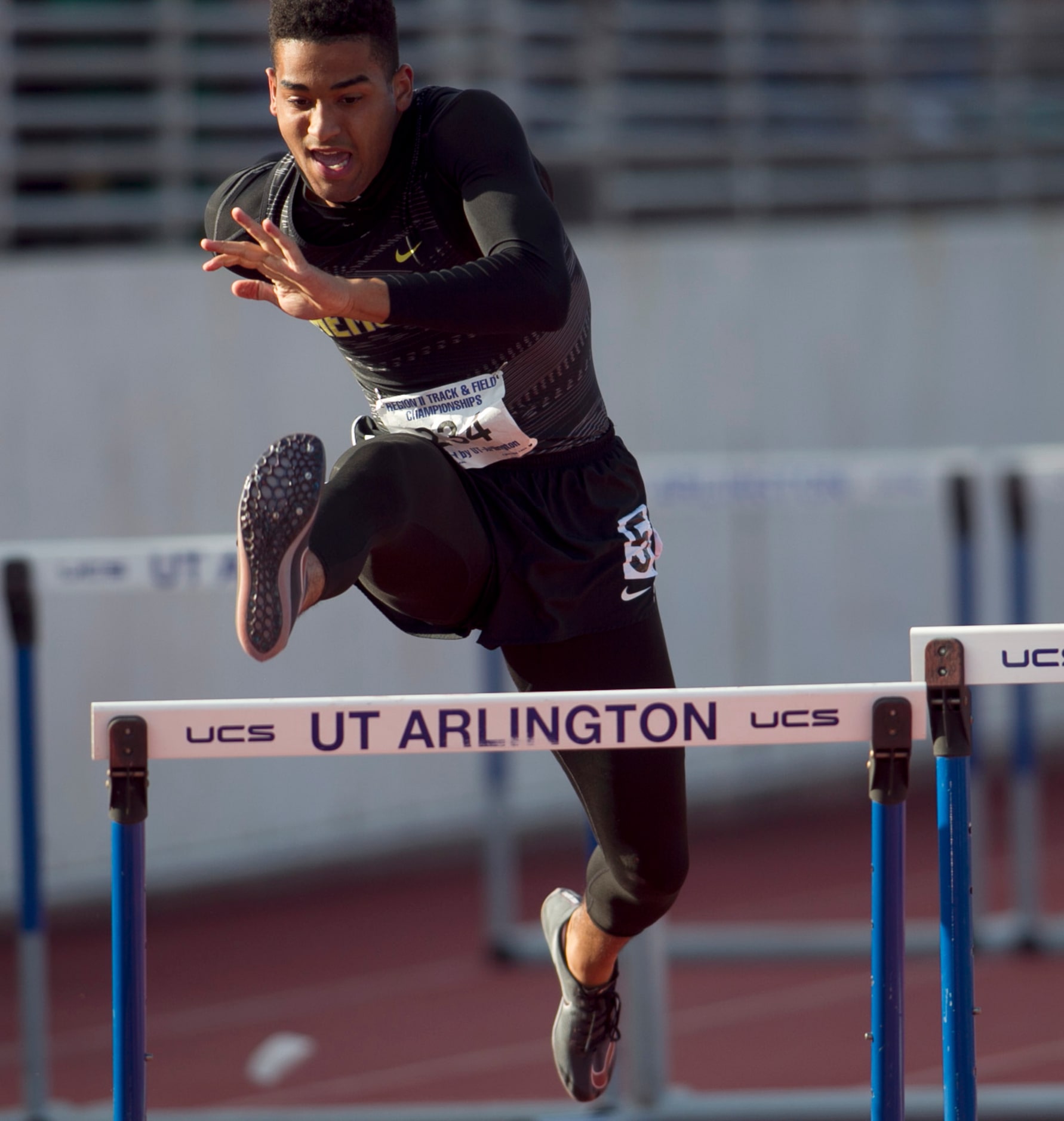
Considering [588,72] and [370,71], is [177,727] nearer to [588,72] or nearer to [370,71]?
[370,71]

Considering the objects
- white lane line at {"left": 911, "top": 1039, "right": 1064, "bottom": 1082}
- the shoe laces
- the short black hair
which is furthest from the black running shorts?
white lane line at {"left": 911, "top": 1039, "right": 1064, "bottom": 1082}

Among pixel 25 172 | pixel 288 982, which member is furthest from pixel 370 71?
pixel 25 172

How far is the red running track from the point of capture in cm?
423

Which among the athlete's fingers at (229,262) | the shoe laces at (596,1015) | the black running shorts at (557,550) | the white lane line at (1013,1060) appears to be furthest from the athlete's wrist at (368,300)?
the white lane line at (1013,1060)

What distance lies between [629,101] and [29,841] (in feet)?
15.0

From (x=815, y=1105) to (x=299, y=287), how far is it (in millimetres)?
2239

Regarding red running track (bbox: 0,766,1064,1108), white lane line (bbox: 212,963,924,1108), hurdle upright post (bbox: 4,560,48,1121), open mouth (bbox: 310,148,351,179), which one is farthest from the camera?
red running track (bbox: 0,766,1064,1108)

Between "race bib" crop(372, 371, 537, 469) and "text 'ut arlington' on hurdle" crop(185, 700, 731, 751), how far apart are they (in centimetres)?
42

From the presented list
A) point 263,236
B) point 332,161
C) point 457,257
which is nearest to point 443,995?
point 457,257

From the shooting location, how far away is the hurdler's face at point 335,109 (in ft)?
6.20

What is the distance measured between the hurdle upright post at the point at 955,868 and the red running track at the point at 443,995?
241 centimetres

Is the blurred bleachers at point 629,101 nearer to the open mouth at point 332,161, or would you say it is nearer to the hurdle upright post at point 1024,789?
the hurdle upright post at point 1024,789

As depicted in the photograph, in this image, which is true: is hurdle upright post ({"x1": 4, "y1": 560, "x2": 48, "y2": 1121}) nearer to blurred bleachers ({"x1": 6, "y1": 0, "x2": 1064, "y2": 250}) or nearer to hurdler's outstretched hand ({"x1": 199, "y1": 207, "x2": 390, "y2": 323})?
hurdler's outstretched hand ({"x1": 199, "y1": 207, "x2": 390, "y2": 323})

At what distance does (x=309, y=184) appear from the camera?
2008 millimetres
